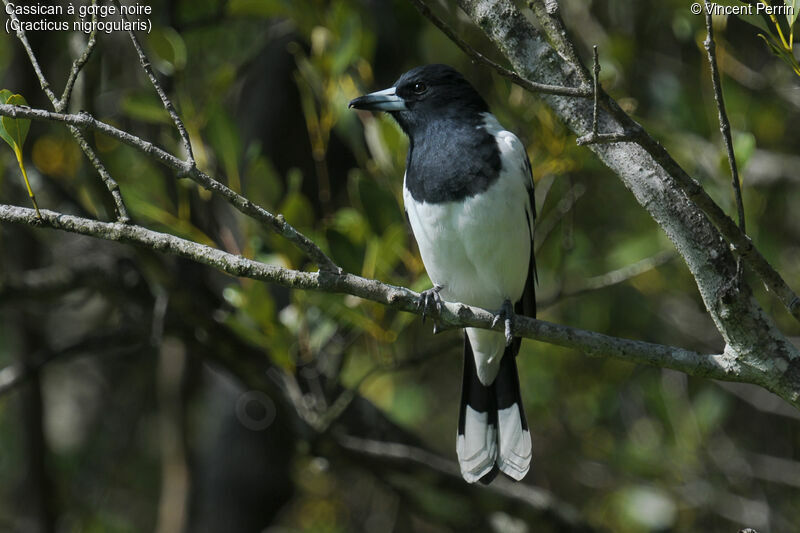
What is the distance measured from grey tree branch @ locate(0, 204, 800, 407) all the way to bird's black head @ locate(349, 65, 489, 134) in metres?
1.32

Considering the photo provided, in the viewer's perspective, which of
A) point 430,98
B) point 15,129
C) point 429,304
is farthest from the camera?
point 430,98

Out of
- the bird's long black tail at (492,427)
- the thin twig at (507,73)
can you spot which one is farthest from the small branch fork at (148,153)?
the bird's long black tail at (492,427)

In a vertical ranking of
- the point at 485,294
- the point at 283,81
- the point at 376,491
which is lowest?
the point at 376,491

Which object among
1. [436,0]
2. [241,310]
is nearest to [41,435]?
[241,310]

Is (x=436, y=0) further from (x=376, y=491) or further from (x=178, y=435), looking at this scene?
(x=376, y=491)

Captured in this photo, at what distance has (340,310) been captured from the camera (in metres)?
3.12

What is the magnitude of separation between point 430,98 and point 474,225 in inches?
27.0

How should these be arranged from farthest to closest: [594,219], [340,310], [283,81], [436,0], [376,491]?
[376,491] → [594,219] → [283,81] → [436,0] → [340,310]

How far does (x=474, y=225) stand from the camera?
319 cm

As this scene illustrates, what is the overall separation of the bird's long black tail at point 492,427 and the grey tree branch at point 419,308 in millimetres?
1027

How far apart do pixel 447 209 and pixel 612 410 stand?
90.0 inches

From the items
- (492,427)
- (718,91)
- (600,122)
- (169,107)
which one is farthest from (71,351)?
(718,91)

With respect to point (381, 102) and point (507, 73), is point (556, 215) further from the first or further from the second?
point (507, 73)

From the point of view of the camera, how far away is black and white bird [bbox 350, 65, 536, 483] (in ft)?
10.5
